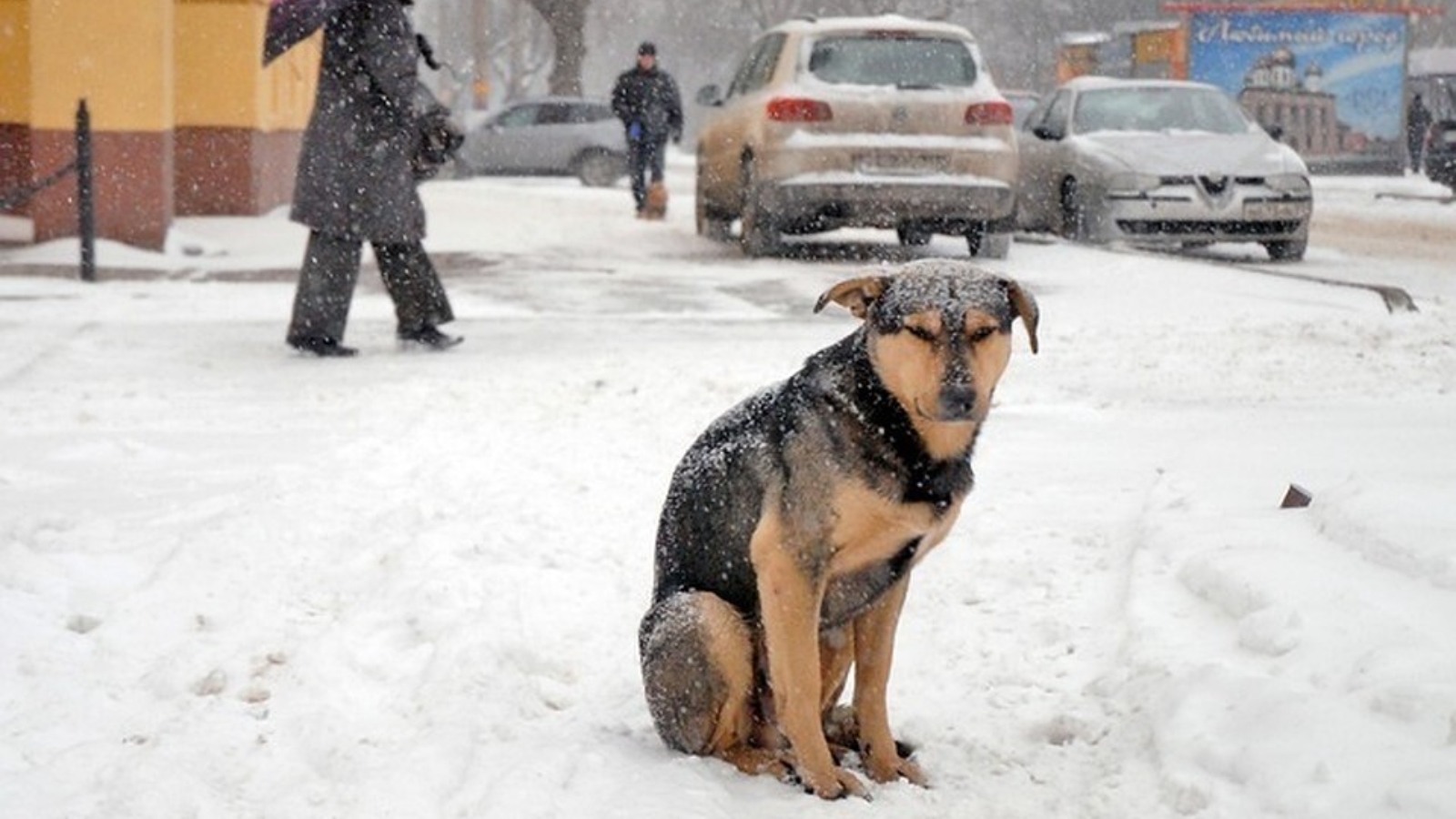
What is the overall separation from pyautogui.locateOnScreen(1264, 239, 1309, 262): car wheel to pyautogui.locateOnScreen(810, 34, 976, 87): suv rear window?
11.4 ft

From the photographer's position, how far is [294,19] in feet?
31.2

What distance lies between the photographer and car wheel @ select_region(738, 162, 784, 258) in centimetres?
1606

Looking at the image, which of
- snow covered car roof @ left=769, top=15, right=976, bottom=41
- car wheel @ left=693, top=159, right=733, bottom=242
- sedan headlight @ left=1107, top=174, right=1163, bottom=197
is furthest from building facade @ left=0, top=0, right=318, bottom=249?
sedan headlight @ left=1107, top=174, right=1163, bottom=197

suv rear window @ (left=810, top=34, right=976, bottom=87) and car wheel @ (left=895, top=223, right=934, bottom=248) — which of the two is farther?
car wheel @ (left=895, top=223, right=934, bottom=248)

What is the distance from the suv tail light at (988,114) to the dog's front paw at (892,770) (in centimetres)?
1224

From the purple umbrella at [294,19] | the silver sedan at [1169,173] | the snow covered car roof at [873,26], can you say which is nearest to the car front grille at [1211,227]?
the silver sedan at [1169,173]

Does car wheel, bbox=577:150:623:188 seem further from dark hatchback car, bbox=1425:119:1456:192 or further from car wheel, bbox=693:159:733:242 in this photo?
car wheel, bbox=693:159:733:242

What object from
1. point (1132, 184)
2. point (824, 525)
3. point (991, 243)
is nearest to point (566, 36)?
point (1132, 184)

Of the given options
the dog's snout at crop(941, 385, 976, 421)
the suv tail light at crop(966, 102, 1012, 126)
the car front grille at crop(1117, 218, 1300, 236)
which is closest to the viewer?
the dog's snout at crop(941, 385, 976, 421)

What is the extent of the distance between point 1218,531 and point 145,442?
13.8ft

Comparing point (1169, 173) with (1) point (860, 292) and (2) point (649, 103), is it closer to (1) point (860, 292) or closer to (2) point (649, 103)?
(2) point (649, 103)

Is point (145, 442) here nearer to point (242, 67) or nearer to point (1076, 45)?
point (242, 67)

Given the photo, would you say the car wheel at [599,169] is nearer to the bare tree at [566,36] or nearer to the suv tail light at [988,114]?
the bare tree at [566,36]

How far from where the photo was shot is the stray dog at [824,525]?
362 centimetres
